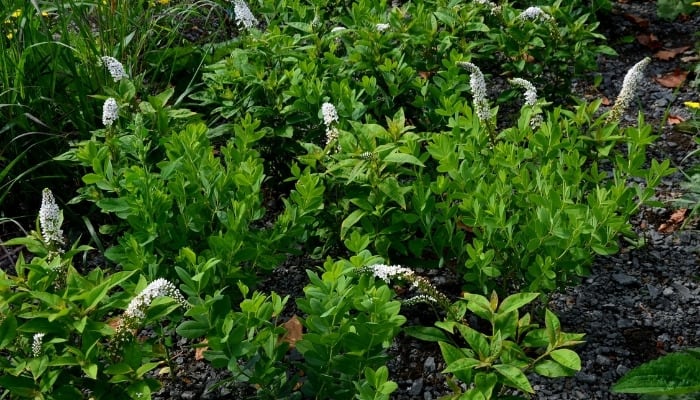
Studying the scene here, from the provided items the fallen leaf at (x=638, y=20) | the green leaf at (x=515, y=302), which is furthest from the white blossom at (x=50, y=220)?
the fallen leaf at (x=638, y=20)

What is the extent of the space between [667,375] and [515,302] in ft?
1.47

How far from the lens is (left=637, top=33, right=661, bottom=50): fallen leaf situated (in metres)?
4.73

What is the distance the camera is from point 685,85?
4336mm

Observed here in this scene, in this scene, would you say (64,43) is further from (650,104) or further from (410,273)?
(650,104)

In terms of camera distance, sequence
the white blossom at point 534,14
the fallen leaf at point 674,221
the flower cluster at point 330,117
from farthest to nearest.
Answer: the white blossom at point 534,14
the fallen leaf at point 674,221
the flower cluster at point 330,117

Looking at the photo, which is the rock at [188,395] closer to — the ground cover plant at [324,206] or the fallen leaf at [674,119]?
the ground cover plant at [324,206]

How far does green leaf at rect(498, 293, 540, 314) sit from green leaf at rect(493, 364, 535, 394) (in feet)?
0.62

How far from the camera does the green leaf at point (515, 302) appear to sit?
7.28 feet

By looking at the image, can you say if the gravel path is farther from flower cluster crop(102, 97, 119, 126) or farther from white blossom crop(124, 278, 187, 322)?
flower cluster crop(102, 97, 119, 126)

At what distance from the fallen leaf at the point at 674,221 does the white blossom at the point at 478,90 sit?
926 mm

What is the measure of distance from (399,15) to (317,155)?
3.41 ft

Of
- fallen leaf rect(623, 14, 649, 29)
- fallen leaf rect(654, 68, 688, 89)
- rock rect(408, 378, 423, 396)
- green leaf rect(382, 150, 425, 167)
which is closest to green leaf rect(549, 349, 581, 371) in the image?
rock rect(408, 378, 423, 396)

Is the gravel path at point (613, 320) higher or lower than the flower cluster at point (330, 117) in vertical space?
lower

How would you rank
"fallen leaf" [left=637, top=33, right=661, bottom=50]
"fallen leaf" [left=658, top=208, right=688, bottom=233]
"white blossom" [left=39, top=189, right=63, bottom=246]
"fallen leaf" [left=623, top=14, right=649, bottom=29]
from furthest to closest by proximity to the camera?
"fallen leaf" [left=623, top=14, right=649, bottom=29] → "fallen leaf" [left=637, top=33, right=661, bottom=50] → "fallen leaf" [left=658, top=208, right=688, bottom=233] → "white blossom" [left=39, top=189, right=63, bottom=246]
